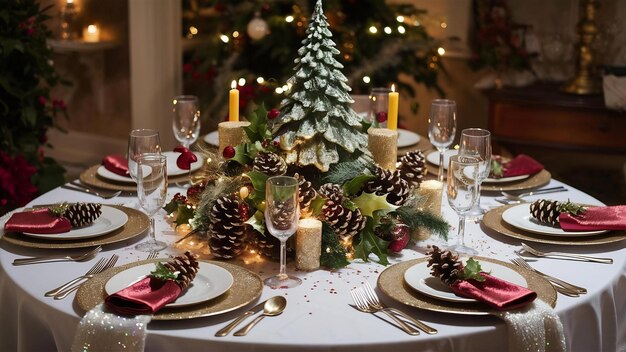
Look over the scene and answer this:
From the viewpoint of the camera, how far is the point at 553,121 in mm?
3961

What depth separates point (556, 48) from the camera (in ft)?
14.2

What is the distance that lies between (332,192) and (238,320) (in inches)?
17.4

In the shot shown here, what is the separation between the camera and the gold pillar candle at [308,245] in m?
1.75

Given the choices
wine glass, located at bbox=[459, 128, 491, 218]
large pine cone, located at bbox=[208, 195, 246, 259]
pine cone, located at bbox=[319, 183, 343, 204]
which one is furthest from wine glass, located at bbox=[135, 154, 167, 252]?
wine glass, located at bbox=[459, 128, 491, 218]

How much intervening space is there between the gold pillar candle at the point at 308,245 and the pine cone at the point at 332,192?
0.08m

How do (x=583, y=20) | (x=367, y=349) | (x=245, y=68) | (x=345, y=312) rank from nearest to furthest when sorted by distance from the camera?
(x=367, y=349), (x=345, y=312), (x=583, y=20), (x=245, y=68)

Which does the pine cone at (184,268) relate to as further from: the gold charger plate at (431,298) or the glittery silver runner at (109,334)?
the gold charger plate at (431,298)

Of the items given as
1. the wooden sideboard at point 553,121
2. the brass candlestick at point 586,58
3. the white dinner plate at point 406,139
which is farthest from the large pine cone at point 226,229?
the brass candlestick at point 586,58

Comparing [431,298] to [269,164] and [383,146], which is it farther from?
[383,146]

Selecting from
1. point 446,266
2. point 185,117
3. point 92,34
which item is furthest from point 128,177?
point 92,34

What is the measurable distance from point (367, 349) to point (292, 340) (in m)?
0.12

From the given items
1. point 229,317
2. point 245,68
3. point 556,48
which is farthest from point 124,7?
point 229,317

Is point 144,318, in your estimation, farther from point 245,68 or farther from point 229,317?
point 245,68

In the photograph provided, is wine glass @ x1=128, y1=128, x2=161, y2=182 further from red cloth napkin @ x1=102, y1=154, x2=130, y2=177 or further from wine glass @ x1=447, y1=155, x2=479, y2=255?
wine glass @ x1=447, y1=155, x2=479, y2=255
